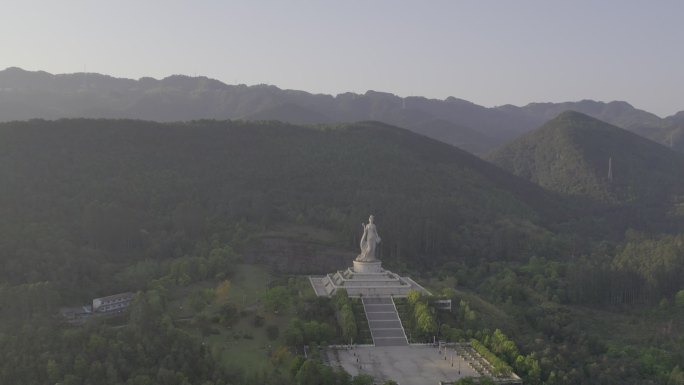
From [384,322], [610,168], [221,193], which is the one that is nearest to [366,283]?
[384,322]

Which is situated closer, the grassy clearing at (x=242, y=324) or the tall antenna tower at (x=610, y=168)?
the grassy clearing at (x=242, y=324)

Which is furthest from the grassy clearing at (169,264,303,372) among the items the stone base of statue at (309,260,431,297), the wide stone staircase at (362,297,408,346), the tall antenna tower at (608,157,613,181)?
the tall antenna tower at (608,157,613,181)

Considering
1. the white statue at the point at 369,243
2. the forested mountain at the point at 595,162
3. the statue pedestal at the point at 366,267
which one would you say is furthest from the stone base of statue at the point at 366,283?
the forested mountain at the point at 595,162

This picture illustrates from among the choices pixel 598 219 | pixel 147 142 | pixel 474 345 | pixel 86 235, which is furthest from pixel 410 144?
pixel 474 345

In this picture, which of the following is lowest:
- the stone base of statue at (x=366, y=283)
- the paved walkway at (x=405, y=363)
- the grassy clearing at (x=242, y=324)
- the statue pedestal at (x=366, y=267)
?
the paved walkway at (x=405, y=363)

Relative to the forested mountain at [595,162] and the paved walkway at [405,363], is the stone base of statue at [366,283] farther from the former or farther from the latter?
the forested mountain at [595,162]

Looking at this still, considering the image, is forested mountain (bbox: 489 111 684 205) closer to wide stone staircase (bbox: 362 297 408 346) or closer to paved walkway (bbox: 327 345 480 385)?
wide stone staircase (bbox: 362 297 408 346)

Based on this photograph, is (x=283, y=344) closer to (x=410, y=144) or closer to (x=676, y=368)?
(x=676, y=368)
